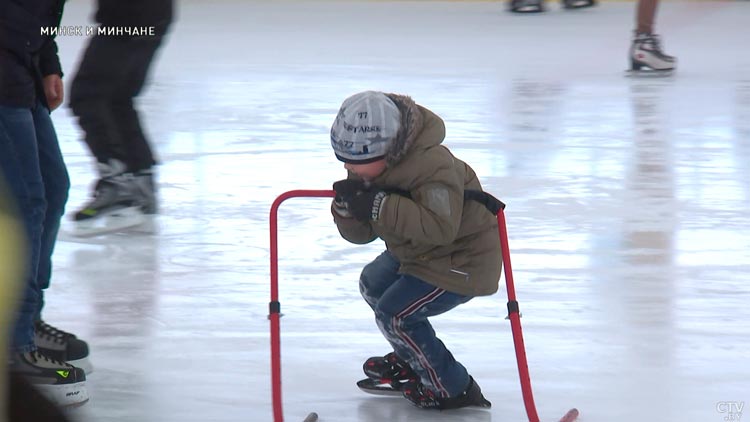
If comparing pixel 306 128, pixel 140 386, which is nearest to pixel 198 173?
pixel 306 128

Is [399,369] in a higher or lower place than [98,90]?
lower

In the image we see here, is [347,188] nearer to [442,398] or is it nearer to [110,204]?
[442,398]

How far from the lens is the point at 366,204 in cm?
258

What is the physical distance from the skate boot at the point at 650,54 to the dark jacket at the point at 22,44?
591cm

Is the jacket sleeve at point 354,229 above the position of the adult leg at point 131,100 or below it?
above

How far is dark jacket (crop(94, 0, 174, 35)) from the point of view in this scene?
4.43 m

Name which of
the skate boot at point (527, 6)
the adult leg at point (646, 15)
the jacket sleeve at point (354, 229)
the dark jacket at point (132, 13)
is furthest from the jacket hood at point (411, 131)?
the skate boot at point (527, 6)

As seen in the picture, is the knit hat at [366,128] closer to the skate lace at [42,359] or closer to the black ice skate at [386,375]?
the black ice skate at [386,375]

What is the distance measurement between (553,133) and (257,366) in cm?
356

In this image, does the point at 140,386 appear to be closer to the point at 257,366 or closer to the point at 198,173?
the point at 257,366

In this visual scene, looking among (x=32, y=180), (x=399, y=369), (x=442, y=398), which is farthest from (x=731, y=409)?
(x=32, y=180)

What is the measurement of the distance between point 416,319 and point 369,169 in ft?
1.11

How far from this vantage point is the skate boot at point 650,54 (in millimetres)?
8227

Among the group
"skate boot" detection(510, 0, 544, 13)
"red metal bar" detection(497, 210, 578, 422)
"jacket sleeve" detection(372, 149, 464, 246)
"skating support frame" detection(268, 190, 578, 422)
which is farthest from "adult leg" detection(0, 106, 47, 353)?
"skate boot" detection(510, 0, 544, 13)
